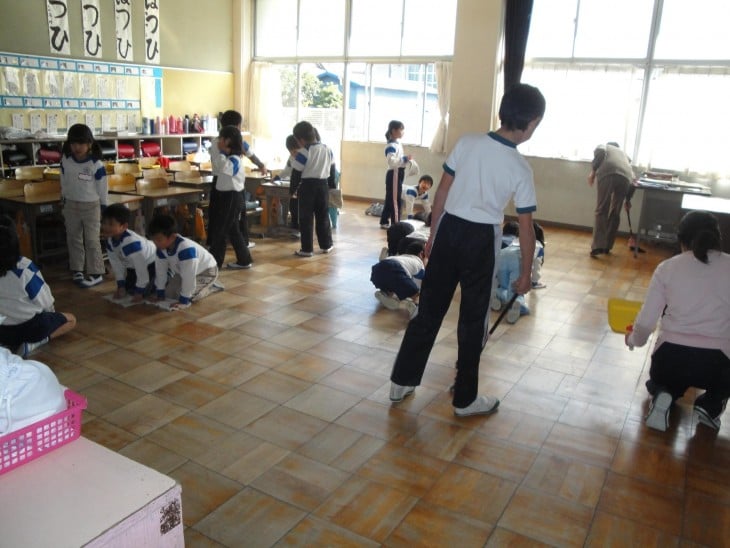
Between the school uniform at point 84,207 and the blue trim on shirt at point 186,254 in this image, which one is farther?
the school uniform at point 84,207

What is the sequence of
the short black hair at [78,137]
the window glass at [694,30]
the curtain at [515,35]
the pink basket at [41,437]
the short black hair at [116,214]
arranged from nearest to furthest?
the pink basket at [41,437], the short black hair at [116,214], the short black hair at [78,137], the window glass at [694,30], the curtain at [515,35]

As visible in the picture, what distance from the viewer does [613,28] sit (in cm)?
741

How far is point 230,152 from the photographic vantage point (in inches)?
199

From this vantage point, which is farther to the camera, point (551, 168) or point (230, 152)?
point (551, 168)

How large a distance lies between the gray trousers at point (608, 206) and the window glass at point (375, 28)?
387 centimetres

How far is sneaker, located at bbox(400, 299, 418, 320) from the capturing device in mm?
4344

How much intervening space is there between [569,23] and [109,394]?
7024 millimetres

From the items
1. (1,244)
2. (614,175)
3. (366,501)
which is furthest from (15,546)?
(614,175)

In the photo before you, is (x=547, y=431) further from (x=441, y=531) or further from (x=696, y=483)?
(x=441, y=531)

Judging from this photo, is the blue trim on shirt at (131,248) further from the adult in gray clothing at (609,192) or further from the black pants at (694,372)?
the adult in gray clothing at (609,192)

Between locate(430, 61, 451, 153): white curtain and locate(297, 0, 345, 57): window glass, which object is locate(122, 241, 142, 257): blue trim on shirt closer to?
locate(430, 61, 451, 153): white curtain

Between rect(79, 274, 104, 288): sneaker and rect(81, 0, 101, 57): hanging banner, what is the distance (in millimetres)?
4181

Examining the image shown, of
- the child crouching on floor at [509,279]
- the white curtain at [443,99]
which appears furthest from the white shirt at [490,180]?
the white curtain at [443,99]

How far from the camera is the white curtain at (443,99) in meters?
8.34
